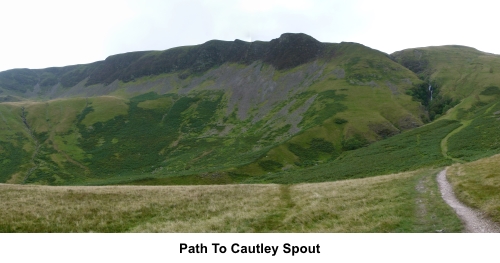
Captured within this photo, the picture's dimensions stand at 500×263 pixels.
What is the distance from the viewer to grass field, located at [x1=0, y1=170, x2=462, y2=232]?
1961 cm

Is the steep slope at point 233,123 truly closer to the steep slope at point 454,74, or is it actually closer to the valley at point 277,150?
the valley at point 277,150

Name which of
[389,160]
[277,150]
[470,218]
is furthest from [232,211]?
[277,150]

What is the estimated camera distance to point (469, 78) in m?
140

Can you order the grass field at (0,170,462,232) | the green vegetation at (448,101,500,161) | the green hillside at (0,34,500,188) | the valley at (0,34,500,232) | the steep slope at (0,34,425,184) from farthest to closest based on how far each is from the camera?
the steep slope at (0,34,425,184)
the green hillside at (0,34,500,188)
the green vegetation at (448,101,500,161)
the valley at (0,34,500,232)
the grass field at (0,170,462,232)

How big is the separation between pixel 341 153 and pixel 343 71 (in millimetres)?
80003

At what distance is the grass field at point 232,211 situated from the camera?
1961cm

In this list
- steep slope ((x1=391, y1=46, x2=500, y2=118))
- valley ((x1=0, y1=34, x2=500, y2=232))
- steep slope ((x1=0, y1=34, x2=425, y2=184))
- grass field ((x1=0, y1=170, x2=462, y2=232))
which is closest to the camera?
grass field ((x1=0, y1=170, x2=462, y2=232))

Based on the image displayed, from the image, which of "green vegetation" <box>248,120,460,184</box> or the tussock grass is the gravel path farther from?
"green vegetation" <box>248,120,460,184</box>

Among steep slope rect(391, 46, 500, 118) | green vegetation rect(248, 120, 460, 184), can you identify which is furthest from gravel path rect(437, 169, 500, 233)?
steep slope rect(391, 46, 500, 118)

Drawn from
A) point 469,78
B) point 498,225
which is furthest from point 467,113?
point 498,225

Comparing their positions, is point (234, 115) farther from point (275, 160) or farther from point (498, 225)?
point (498, 225)

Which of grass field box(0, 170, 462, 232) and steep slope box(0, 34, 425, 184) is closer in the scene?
Answer: grass field box(0, 170, 462, 232)

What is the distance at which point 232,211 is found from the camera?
25.9m

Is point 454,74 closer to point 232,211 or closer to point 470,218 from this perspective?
point 470,218
